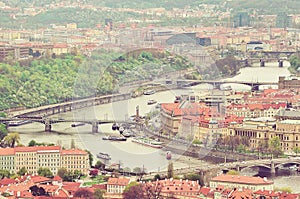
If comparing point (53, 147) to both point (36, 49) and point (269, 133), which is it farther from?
point (36, 49)

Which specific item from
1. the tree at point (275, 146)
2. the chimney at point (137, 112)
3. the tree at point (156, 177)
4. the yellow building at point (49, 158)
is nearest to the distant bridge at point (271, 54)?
the chimney at point (137, 112)

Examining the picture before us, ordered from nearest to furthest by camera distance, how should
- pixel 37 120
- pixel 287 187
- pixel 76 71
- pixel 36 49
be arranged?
pixel 287 187
pixel 37 120
pixel 76 71
pixel 36 49

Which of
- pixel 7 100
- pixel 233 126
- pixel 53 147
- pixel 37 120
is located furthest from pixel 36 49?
pixel 53 147

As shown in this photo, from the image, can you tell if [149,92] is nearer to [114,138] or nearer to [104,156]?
[114,138]

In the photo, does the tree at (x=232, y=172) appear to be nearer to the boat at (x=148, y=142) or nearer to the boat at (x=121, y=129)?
the boat at (x=148, y=142)

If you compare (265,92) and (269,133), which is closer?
(269,133)

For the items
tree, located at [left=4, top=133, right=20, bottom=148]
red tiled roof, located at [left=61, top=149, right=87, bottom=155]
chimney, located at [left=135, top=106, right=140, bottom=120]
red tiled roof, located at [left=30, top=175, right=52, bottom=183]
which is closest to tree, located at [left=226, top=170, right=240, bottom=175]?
red tiled roof, located at [left=61, top=149, right=87, bottom=155]

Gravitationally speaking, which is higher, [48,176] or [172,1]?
[48,176]
